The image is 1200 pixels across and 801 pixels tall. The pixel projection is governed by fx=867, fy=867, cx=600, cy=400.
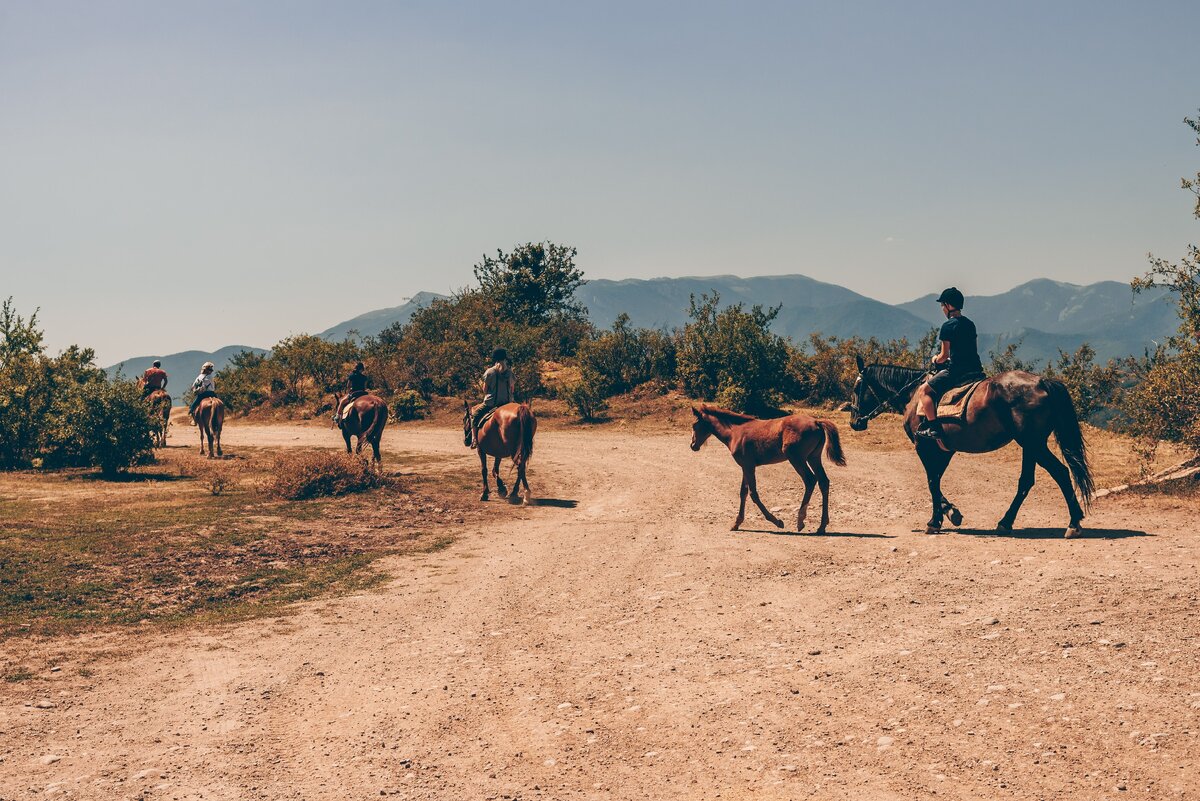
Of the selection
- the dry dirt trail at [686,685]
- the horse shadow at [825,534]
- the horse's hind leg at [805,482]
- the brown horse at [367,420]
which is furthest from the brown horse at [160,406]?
the horse's hind leg at [805,482]

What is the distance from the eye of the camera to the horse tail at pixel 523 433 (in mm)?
16719

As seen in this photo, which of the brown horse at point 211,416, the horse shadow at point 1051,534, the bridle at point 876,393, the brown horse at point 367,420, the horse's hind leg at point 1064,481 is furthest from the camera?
the brown horse at point 211,416

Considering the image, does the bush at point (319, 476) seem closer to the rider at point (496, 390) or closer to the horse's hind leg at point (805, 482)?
the rider at point (496, 390)

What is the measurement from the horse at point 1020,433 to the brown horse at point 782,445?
4.88ft

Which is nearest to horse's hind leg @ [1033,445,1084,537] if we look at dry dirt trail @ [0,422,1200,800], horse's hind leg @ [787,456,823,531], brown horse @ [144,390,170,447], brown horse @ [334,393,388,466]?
dry dirt trail @ [0,422,1200,800]

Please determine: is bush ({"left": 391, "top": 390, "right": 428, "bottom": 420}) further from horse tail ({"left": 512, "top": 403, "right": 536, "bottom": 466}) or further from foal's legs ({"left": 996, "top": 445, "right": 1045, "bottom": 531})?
foal's legs ({"left": 996, "top": 445, "right": 1045, "bottom": 531})

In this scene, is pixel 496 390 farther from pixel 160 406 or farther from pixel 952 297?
pixel 160 406

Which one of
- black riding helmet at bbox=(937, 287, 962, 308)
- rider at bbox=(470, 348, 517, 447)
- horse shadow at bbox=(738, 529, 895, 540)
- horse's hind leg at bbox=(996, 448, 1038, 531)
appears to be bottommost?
horse shadow at bbox=(738, 529, 895, 540)

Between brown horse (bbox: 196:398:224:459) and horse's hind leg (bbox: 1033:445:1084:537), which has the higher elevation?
brown horse (bbox: 196:398:224:459)

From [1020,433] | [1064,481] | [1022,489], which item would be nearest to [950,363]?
[1020,433]

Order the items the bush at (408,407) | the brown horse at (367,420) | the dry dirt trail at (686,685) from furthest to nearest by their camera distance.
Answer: the bush at (408,407) → the brown horse at (367,420) → the dry dirt trail at (686,685)

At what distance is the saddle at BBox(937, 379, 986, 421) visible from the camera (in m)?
12.7

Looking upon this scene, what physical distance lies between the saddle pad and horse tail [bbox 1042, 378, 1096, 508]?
99cm

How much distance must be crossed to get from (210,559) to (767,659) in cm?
873
